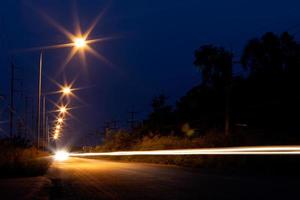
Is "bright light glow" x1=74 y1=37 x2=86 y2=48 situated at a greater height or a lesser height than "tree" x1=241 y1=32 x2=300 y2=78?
lesser

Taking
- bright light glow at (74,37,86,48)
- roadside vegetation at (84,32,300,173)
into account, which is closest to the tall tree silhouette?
roadside vegetation at (84,32,300,173)

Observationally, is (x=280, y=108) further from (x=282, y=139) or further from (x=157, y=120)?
(x=157, y=120)

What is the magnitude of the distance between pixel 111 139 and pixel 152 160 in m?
43.4

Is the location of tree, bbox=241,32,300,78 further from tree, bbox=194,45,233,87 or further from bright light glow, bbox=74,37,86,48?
bright light glow, bbox=74,37,86,48

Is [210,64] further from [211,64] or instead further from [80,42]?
[80,42]

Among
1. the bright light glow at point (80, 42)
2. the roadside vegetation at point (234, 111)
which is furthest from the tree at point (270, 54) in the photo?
the bright light glow at point (80, 42)

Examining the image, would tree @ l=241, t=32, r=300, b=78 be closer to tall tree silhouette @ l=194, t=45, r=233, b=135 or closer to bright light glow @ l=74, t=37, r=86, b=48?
tall tree silhouette @ l=194, t=45, r=233, b=135

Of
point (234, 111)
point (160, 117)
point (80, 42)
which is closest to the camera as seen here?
point (80, 42)

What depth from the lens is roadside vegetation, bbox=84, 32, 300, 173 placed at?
42.1 metres

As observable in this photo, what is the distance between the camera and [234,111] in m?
71.9

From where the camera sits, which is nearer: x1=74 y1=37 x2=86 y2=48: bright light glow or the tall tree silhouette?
x1=74 y1=37 x2=86 y2=48: bright light glow

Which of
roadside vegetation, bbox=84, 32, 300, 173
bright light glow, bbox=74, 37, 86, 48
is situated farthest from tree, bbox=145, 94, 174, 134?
bright light glow, bbox=74, 37, 86, 48

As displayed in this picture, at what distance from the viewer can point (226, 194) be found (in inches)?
629

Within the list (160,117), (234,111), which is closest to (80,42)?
(234,111)
